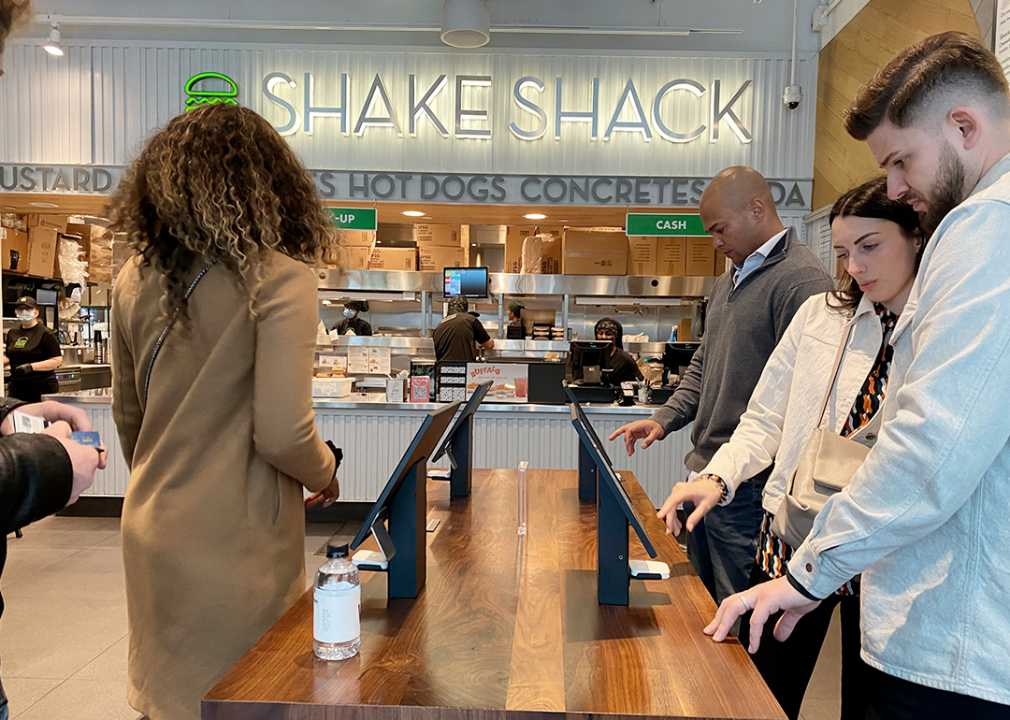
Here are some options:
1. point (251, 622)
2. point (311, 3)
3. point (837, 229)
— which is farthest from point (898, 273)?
point (311, 3)

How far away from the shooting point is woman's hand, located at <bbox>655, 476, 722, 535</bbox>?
1.68 m

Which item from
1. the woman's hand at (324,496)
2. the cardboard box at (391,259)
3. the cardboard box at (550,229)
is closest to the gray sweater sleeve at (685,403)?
the woman's hand at (324,496)

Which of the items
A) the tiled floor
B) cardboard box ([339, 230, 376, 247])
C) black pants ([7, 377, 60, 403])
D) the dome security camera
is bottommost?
the tiled floor

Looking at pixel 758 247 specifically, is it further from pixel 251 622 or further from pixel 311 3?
pixel 311 3

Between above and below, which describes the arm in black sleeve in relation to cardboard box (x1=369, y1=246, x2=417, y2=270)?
below

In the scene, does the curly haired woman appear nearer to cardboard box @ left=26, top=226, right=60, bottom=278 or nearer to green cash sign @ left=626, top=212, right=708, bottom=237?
green cash sign @ left=626, top=212, right=708, bottom=237

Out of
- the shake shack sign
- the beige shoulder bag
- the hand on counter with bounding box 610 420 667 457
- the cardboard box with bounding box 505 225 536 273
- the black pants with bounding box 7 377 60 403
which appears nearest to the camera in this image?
the beige shoulder bag

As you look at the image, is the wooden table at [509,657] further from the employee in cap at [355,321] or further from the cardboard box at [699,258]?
the employee in cap at [355,321]

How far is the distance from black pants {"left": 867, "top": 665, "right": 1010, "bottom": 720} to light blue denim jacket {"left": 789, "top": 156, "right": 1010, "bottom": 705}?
0.13 feet

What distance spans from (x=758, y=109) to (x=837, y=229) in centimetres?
474

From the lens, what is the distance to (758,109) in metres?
5.98

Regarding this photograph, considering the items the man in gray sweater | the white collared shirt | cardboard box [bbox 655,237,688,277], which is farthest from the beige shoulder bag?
cardboard box [bbox 655,237,688,277]

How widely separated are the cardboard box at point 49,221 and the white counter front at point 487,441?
4449 millimetres

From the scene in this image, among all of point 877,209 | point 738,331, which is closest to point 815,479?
point 877,209
